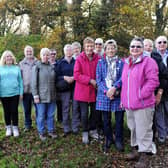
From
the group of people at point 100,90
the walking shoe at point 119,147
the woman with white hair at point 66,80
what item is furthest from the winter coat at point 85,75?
the walking shoe at point 119,147

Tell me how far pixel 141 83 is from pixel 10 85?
3.02 metres

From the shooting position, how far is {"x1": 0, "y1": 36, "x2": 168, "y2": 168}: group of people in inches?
191

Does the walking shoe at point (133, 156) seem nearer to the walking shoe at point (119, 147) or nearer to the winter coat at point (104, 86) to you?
the walking shoe at point (119, 147)

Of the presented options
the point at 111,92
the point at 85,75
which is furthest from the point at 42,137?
the point at 111,92

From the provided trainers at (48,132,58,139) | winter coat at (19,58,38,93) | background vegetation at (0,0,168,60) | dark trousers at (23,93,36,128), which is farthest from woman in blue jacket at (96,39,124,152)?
background vegetation at (0,0,168,60)

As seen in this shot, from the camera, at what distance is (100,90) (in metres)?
5.64

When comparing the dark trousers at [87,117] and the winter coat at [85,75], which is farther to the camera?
the dark trousers at [87,117]

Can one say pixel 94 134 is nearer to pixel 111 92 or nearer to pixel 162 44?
pixel 111 92

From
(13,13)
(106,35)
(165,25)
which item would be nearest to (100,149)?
(106,35)

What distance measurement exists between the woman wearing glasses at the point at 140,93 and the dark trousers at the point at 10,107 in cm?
266

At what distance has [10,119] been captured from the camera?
6.71 metres

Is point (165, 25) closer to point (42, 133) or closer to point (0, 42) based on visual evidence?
point (0, 42)

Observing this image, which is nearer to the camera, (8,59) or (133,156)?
(133,156)

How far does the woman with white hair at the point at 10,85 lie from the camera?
6316 millimetres
